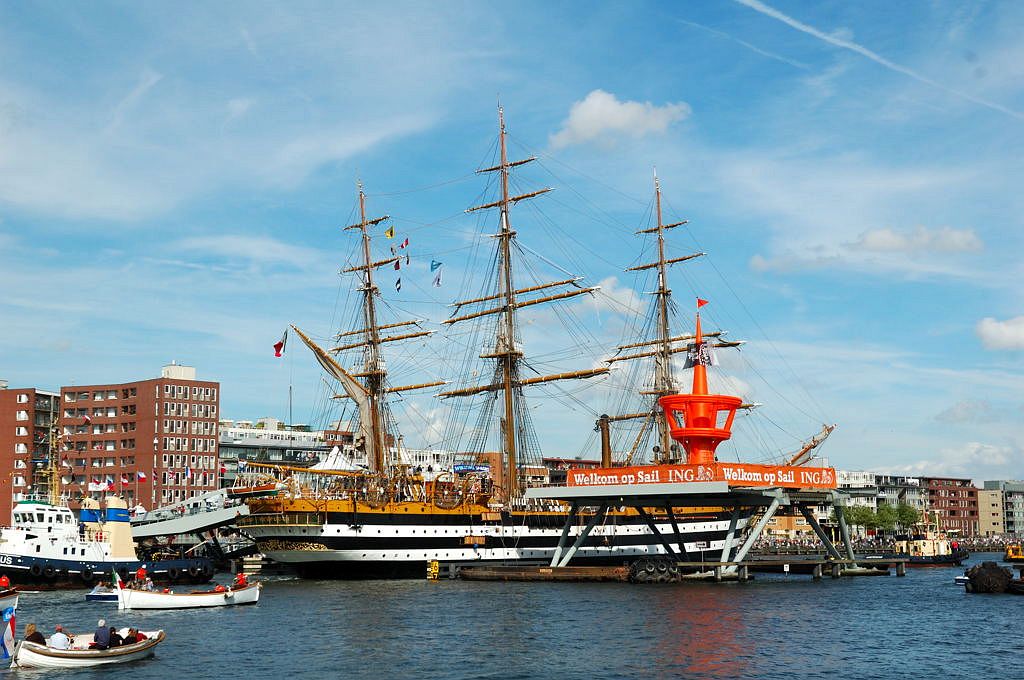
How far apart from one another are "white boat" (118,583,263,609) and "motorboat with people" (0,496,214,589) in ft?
58.8

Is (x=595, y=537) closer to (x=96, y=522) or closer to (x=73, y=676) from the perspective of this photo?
(x=96, y=522)

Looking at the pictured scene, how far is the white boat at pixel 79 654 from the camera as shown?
126 ft

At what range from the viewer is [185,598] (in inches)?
2334

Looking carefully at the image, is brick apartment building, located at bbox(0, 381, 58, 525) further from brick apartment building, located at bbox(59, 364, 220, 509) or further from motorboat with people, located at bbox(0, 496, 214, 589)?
motorboat with people, located at bbox(0, 496, 214, 589)

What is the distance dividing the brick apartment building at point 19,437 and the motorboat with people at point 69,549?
64693 mm

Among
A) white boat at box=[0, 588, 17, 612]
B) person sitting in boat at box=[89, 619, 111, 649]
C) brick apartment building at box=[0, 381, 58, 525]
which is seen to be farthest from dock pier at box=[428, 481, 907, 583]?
brick apartment building at box=[0, 381, 58, 525]

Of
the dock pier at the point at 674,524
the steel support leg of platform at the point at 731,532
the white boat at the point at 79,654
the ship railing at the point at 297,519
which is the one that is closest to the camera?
the white boat at the point at 79,654

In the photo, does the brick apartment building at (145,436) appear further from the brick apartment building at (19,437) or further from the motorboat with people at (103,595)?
the motorboat with people at (103,595)

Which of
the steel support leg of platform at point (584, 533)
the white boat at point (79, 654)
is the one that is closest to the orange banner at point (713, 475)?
A: the steel support leg of platform at point (584, 533)

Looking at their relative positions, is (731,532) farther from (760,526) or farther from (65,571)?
(65,571)

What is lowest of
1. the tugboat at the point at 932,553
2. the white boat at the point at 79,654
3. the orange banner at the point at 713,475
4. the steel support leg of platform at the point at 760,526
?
the tugboat at the point at 932,553

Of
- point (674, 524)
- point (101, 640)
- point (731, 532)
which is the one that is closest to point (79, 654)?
point (101, 640)

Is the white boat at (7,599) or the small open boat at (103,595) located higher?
the white boat at (7,599)

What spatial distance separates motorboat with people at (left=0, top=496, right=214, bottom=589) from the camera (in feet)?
241
